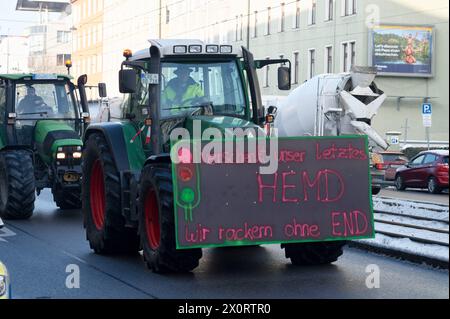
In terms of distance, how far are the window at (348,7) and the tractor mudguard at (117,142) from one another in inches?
1479

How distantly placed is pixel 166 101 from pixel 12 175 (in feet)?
20.2

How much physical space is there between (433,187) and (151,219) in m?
22.9

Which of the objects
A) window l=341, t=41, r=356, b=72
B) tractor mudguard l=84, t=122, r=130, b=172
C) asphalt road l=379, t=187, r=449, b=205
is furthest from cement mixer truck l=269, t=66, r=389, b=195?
window l=341, t=41, r=356, b=72

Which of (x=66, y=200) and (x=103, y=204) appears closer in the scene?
(x=103, y=204)

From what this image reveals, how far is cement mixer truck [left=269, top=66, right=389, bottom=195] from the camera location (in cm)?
2394

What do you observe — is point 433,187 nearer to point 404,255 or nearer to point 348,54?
point 348,54

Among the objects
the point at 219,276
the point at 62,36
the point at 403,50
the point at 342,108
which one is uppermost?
the point at 62,36

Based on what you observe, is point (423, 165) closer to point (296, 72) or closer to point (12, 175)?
point (12, 175)

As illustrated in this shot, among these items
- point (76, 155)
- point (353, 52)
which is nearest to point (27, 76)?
point (76, 155)

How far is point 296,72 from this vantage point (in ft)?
187

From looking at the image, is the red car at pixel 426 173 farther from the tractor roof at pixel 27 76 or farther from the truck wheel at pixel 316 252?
the truck wheel at pixel 316 252

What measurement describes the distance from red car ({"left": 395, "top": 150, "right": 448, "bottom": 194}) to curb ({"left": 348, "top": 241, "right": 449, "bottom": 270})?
18.2 m

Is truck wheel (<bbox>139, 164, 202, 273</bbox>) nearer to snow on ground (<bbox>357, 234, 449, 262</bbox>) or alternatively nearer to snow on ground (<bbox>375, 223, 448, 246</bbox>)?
snow on ground (<bbox>357, 234, 449, 262</bbox>)

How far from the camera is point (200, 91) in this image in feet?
40.3
